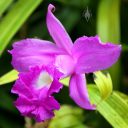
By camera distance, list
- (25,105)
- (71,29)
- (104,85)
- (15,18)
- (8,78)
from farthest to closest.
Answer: (71,29) → (15,18) → (8,78) → (104,85) → (25,105)

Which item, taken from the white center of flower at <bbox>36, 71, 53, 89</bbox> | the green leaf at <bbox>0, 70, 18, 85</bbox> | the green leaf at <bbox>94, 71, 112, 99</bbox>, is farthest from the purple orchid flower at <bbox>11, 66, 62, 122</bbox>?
the green leaf at <bbox>0, 70, 18, 85</bbox>

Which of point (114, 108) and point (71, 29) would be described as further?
point (71, 29)

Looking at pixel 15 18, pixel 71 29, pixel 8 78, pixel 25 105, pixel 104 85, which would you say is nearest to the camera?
pixel 25 105

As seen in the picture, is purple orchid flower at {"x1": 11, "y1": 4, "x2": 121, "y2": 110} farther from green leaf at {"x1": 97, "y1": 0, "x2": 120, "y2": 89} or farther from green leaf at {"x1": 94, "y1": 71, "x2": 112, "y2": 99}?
green leaf at {"x1": 97, "y1": 0, "x2": 120, "y2": 89}

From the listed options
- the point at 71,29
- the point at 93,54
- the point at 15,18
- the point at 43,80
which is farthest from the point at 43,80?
the point at 71,29

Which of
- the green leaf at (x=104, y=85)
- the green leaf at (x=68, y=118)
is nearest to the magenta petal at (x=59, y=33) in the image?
the green leaf at (x=104, y=85)

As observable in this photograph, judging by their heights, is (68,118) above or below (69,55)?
below

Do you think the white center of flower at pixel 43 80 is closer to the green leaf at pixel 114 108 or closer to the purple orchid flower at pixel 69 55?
the purple orchid flower at pixel 69 55

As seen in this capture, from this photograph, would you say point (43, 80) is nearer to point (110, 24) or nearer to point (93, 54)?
point (93, 54)
